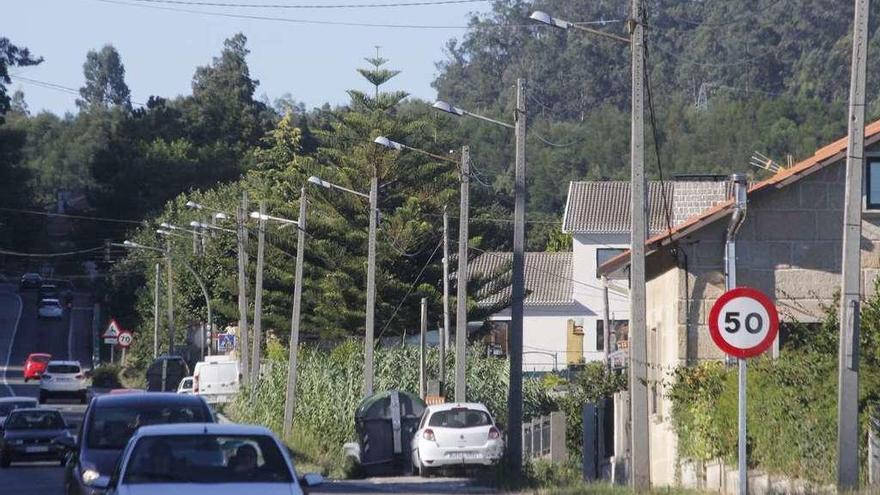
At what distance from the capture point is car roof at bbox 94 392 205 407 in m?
17.8

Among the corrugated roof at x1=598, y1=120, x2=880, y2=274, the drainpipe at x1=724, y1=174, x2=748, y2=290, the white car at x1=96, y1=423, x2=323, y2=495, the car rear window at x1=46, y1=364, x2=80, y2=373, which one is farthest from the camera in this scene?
the car rear window at x1=46, y1=364, x2=80, y2=373

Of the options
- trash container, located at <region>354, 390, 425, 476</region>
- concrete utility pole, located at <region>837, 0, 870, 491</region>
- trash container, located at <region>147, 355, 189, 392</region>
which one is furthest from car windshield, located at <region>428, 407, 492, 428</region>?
trash container, located at <region>147, 355, 189, 392</region>

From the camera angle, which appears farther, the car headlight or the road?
the road

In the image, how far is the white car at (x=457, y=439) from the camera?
1193 inches

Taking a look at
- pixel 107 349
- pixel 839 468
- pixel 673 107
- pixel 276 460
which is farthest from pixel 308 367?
pixel 673 107

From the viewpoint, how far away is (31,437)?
108 feet

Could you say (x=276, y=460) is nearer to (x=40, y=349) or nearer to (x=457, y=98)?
(x=40, y=349)

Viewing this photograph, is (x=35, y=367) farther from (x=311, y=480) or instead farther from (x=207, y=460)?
(x=207, y=460)

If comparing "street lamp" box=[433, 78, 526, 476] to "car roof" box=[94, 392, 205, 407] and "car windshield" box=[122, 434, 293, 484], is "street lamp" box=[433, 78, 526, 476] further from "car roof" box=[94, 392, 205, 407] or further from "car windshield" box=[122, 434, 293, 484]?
"car windshield" box=[122, 434, 293, 484]

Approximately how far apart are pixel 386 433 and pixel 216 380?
18.8 meters

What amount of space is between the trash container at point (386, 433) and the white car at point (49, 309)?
2357 inches

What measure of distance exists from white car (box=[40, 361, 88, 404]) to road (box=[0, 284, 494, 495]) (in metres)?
0.45

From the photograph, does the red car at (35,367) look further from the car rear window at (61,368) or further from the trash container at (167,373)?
the car rear window at (61,368)

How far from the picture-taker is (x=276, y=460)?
491 inches
